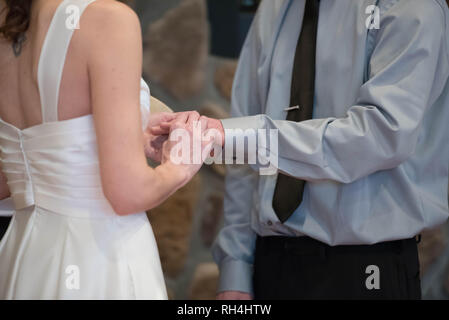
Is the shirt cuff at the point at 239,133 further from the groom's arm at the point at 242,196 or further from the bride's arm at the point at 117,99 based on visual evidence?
the bride's arm at the point at 117,99

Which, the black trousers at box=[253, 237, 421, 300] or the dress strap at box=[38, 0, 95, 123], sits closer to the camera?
the dress strap at box=[38, 0, 95, 123]

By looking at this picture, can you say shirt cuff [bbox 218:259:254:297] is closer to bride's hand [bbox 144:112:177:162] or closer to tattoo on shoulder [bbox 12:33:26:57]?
bride's hand [bbox 144:112:177:162]

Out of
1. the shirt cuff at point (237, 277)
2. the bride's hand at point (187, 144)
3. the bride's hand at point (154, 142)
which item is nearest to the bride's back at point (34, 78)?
the bride's hand at point (187, 144)

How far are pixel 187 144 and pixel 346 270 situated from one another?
52 cm

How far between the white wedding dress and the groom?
422 mm

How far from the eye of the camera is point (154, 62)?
198 cm

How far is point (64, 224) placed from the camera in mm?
1018

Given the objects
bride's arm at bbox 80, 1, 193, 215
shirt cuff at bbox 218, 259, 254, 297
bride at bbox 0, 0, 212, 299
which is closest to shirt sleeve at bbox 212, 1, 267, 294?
shirt cuff at bbox 218, 259, 254, 297

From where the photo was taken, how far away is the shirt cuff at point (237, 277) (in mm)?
1564

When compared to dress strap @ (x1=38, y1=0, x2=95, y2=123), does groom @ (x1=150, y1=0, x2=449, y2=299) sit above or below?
below

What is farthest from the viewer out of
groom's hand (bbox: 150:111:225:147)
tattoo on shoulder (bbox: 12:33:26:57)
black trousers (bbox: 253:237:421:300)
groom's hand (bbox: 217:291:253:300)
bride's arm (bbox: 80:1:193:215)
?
groom's hand (bbox: 217:291:253:300)

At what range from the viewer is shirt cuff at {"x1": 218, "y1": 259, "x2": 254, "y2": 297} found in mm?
1564

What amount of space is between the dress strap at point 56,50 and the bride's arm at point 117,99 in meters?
0.03
